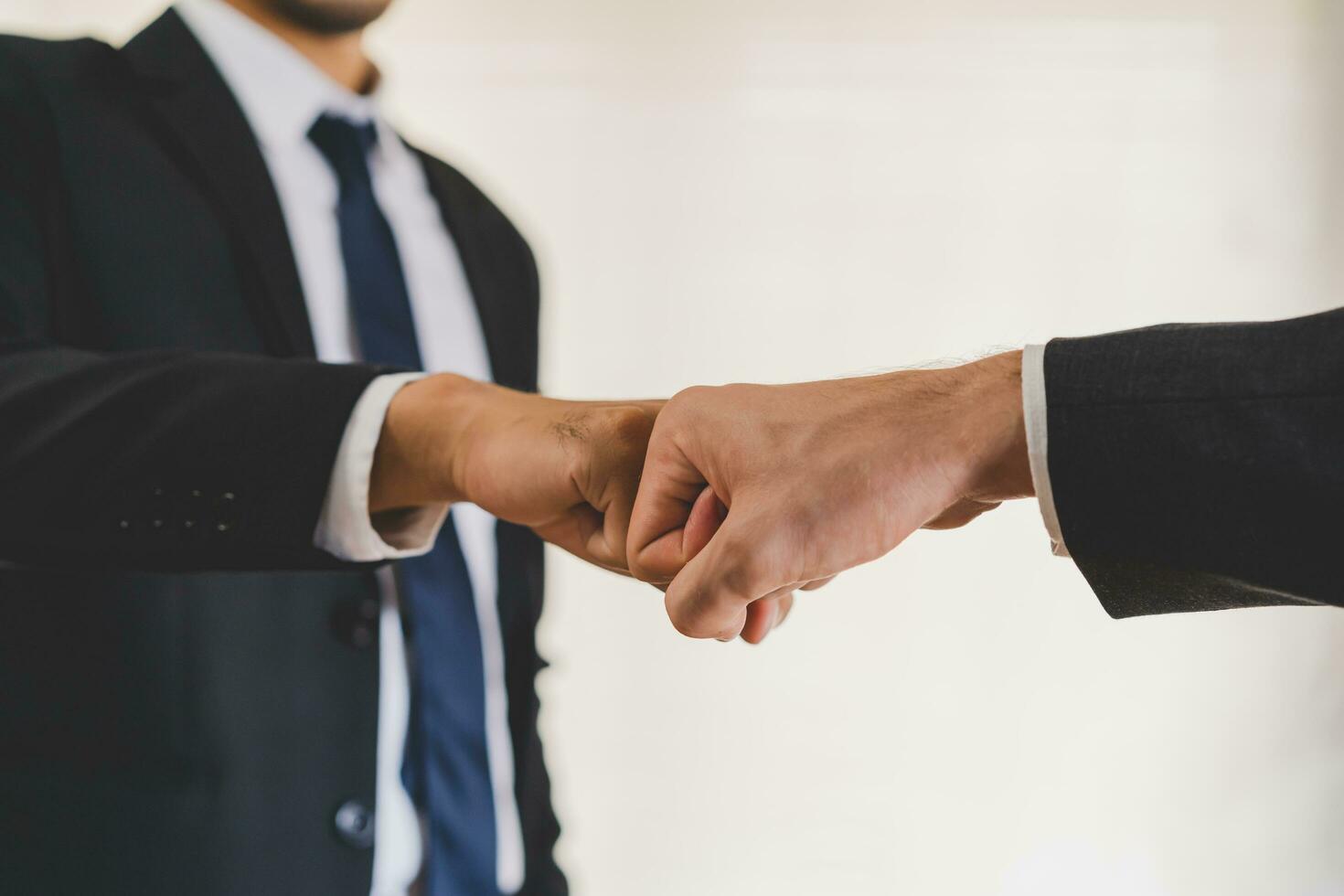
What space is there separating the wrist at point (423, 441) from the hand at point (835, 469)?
0.21 meters

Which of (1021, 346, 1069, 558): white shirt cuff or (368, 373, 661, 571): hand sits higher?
(1021, 346, 1069, 558): white shirt cuff

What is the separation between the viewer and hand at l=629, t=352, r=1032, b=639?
0.62 metres

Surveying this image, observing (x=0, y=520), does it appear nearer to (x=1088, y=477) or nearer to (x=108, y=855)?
(x=108, y=855)

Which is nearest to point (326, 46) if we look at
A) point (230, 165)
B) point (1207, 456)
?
point (230, 165)

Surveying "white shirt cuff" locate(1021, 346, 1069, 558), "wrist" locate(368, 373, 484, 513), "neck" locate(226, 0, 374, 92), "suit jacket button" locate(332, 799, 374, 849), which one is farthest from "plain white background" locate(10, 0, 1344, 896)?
"white shirt cuff" locate(1021, 346, 1069, 558)

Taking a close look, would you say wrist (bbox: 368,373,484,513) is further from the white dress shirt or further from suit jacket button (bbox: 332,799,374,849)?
suit jacket button (bbox: 332,799,374,849)

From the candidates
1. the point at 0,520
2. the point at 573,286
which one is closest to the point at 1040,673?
the point at 573,286

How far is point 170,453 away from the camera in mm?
735

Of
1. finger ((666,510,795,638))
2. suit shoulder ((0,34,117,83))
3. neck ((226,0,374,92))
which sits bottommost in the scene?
finger ((666,510,795,638))

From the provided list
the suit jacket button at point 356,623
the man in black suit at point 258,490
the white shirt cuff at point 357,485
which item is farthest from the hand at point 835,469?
the suit jacket button at point 356,623

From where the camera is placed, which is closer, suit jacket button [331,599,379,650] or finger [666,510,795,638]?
finger [666,510,795,638]

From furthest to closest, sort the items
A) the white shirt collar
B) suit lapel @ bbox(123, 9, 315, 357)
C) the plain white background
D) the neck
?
the plain white background < the neck < the white shirt collar < suit lapel @ bbox(123, 9, 315, 357)

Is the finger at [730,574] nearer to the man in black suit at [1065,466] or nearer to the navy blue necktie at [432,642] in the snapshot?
the man in black suit at [1065,466]

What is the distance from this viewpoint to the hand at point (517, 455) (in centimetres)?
74
